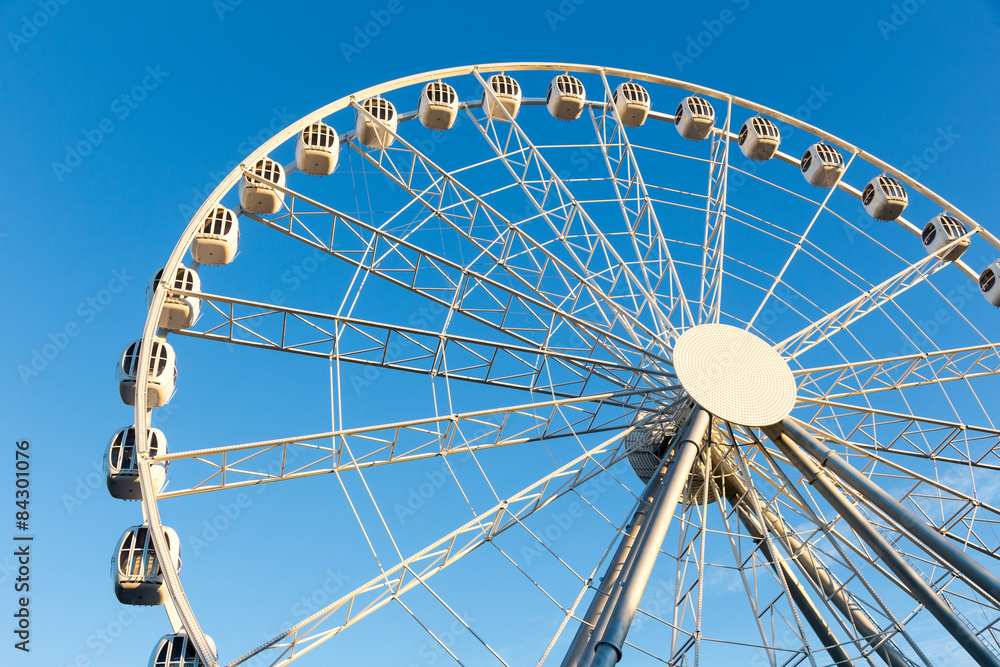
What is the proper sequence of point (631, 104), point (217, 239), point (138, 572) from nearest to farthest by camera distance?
point (138, 572) → point (217, 239) → point (631, 104)

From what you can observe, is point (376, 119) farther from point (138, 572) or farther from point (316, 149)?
point (138, 572)

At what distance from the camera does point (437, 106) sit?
65.7 ft

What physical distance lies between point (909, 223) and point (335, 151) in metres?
15.0

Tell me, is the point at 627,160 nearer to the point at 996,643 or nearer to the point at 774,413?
the point at 774,413

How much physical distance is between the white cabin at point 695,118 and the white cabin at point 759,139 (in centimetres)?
90

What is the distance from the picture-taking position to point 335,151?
18031mm

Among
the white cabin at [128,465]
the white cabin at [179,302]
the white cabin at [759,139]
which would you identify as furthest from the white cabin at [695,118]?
the white cabin at [128,465]

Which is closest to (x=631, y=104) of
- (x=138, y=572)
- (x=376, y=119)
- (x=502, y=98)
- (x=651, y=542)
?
(x=502, y=98)

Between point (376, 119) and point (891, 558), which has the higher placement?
point (376, 119)

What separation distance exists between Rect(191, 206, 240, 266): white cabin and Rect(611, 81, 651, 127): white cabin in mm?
9944

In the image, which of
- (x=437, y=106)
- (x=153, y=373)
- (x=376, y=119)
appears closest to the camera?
(x=153, y=373)

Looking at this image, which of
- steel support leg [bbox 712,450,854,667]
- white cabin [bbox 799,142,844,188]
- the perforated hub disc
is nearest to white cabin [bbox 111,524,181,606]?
the perforated hub disc

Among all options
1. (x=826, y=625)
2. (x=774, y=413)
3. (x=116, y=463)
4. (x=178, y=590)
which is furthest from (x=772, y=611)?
(x=116, y=463)

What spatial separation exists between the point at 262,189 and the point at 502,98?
681cm
